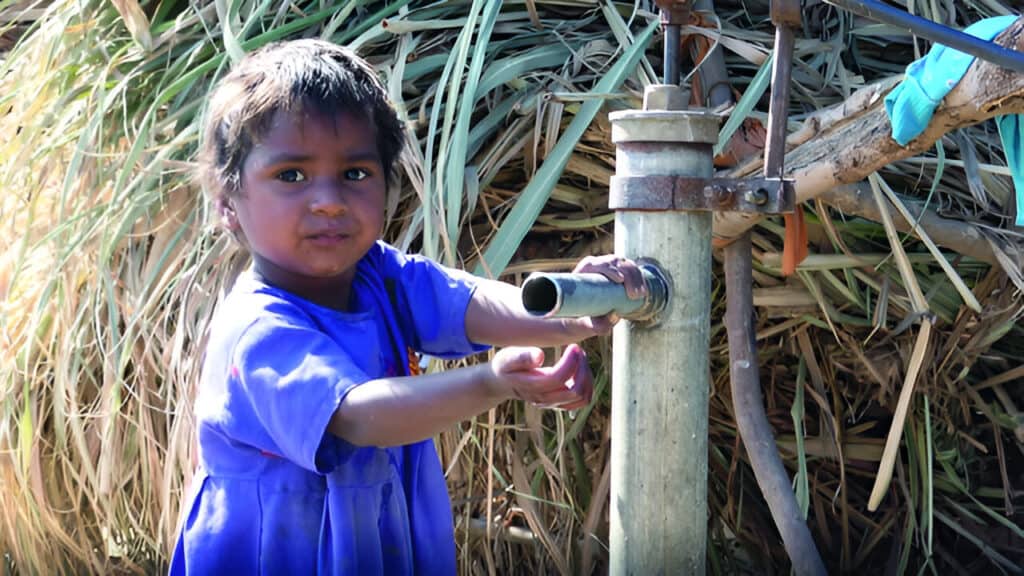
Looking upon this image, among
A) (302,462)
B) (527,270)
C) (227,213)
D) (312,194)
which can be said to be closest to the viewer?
(302,462)

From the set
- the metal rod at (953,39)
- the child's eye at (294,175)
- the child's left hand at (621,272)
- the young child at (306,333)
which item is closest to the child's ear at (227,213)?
the young child at (306,333)

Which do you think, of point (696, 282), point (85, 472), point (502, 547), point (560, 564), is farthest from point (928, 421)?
point (85, 472)

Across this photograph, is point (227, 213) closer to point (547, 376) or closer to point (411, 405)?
point (411, 405)

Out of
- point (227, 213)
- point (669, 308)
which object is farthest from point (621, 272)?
point (227, 213)

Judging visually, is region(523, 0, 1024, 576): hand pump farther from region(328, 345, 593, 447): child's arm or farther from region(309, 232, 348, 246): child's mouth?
region(309, 232, 348, 246): child's mouth

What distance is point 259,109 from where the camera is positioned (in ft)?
4.84

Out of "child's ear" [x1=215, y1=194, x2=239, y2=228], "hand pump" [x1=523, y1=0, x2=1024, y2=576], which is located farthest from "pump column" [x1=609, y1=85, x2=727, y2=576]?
"child's ear" [x1=215, y1=194, x2=239, y2=228]

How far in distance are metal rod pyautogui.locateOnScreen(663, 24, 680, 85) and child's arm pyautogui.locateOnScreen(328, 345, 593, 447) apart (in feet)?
0.90

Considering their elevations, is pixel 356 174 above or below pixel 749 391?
above

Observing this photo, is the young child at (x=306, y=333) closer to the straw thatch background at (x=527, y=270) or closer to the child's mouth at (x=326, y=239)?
the child's mouth at (x=326, y=239)

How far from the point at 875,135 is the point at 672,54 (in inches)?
14.2

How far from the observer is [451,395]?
120 centimetres

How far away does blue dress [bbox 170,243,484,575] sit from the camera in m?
1.36

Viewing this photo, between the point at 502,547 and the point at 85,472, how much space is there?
74cm
